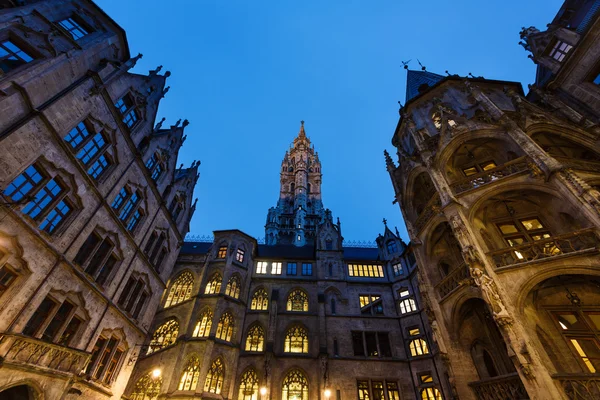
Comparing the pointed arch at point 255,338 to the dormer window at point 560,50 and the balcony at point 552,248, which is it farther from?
the dormer window at point 560,50

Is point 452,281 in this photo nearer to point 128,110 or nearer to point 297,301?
point 297,301

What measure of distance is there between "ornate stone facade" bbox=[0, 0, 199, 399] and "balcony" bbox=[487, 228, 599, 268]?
2069 cm

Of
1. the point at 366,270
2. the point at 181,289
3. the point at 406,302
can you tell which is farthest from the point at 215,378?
the point at 406,302

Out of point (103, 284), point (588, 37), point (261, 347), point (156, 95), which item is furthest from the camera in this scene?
point (261, 347)

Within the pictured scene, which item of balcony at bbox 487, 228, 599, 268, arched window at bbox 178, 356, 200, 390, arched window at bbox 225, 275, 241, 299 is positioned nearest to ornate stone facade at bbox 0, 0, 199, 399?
arched window at bbox 178, 356, 200, 390

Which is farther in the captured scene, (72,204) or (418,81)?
(418,81)

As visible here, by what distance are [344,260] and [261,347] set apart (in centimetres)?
1258

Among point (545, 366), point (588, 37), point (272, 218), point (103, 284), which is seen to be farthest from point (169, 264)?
point (272, 218)

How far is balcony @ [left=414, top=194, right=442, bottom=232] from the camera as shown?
1633cm

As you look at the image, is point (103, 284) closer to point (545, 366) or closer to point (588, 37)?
point (545, 366)

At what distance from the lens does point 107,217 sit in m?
16.6

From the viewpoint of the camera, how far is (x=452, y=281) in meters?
15.0

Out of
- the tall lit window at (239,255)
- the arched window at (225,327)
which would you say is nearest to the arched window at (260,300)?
the arched window at (225,327)

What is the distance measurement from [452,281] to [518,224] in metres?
4.75
